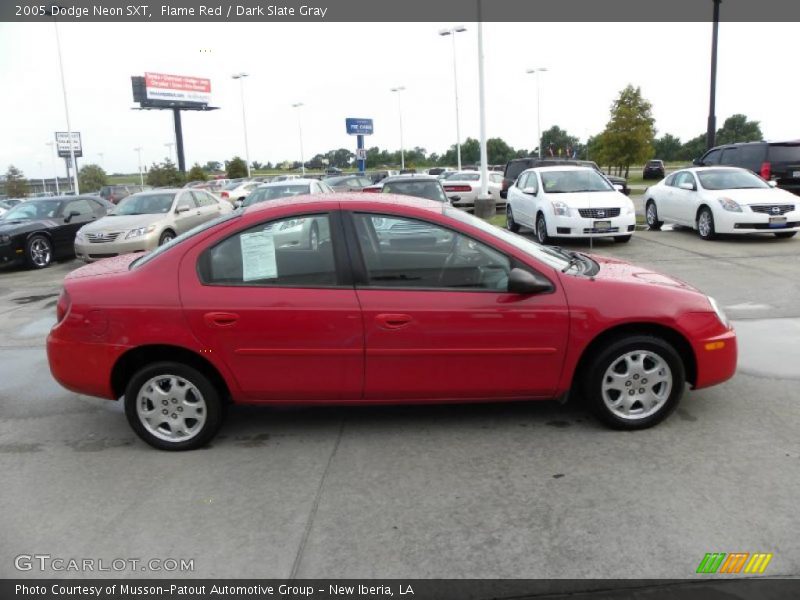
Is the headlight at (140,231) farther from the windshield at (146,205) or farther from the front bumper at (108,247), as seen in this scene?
the windshield at (146,205)

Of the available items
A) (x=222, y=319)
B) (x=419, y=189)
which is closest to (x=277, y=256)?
(x=222, y=319)

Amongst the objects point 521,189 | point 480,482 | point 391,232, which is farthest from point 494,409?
point 521,189

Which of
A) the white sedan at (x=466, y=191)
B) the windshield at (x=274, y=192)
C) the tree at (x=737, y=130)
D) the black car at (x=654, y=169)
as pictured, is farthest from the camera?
the tree at (x=737, y=130)

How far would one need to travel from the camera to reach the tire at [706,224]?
1238 cm

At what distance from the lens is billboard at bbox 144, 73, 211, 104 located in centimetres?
7244

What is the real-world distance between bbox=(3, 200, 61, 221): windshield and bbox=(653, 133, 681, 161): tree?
289 feet

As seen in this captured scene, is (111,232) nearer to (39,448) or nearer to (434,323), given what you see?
(39,448)

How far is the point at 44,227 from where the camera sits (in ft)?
45.0

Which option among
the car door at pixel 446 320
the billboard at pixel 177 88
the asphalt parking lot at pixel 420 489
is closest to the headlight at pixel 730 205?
the asphalt parking lot at pixel 420 489

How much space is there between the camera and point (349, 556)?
301 centimetres

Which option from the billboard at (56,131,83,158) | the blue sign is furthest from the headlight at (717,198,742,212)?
the blue sign

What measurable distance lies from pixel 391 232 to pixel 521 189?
10.2m

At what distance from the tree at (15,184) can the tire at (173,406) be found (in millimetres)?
63467

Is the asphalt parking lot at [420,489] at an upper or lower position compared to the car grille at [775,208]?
lower
